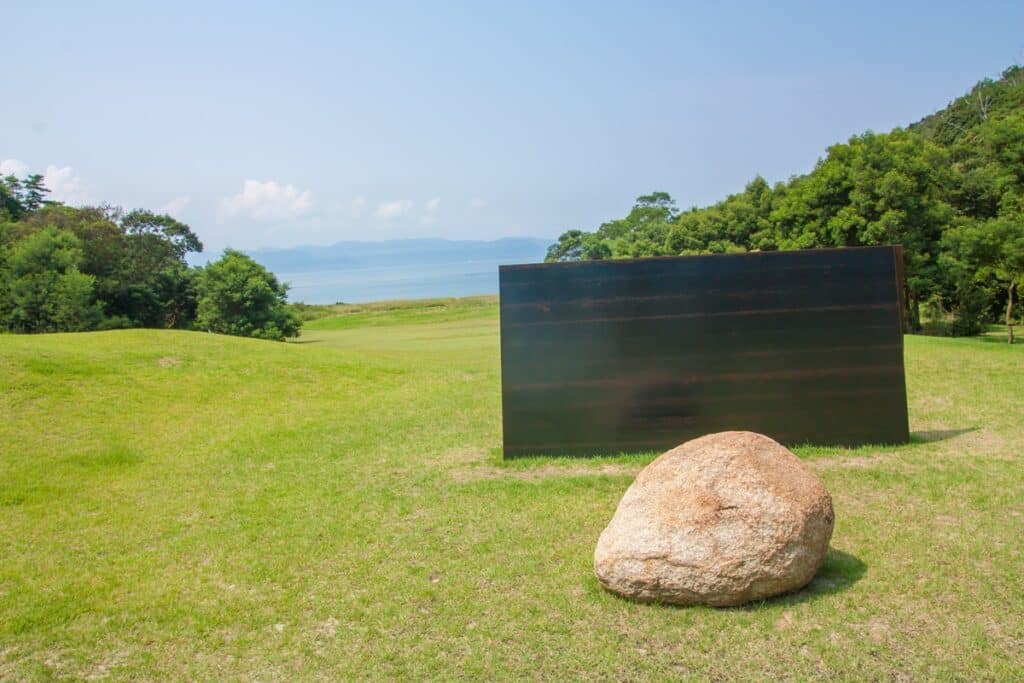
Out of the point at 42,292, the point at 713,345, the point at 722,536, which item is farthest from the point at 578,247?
the point at 722,536

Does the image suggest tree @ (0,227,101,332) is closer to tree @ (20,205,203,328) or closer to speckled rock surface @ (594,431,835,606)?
tree @ (20,205,203,328)

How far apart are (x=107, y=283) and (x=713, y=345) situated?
43188 mm

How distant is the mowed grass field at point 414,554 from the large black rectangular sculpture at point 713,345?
59 cm

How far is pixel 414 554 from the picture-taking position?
7.40 metres

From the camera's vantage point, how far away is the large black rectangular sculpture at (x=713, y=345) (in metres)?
10.5

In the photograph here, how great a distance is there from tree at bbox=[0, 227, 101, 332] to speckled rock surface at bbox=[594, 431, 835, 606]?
127ft

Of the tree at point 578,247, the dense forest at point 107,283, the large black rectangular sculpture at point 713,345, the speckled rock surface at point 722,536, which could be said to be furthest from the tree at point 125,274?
the speckled rock surface at point 722,536

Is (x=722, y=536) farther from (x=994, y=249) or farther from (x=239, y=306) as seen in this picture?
(x=239, y=306)

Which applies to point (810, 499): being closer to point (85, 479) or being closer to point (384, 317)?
point (85, 479)

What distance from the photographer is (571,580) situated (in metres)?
6.55

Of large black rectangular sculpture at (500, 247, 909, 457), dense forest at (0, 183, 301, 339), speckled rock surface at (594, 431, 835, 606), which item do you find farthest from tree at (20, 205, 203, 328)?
speckled rock surface at (594, 431, 835, 606)

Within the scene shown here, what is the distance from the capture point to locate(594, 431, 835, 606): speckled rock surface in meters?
5.68

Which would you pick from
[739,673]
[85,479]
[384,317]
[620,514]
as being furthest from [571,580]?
[384,317]

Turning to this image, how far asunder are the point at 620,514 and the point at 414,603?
1853 mm
